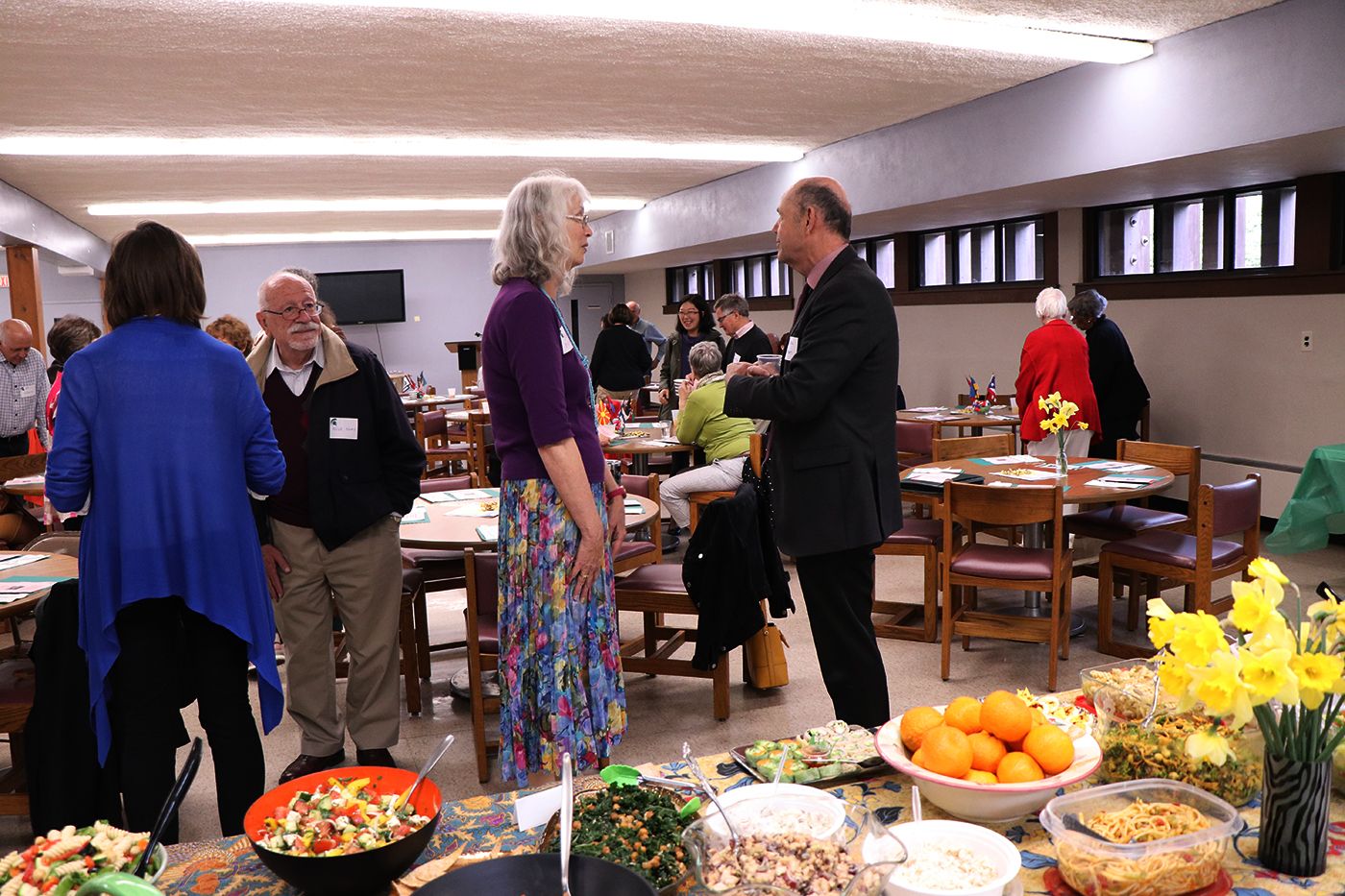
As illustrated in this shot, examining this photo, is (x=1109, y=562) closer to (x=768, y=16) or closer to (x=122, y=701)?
(x=768, y=16)

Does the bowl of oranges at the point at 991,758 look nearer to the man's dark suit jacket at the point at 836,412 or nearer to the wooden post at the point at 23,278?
Result: the man's dark suit jacket at the point at 836,412

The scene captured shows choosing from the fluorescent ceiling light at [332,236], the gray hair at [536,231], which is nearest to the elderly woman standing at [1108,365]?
the gray hair at [536,231]

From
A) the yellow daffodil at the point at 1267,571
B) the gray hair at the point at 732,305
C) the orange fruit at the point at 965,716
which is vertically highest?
the gray hair at the point at 732,305

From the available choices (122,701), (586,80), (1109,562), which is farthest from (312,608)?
(586,80)

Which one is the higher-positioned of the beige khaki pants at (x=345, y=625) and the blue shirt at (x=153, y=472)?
the blue shirt at (x=153, y=472)

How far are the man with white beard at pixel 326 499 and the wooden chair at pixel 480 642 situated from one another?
27 centimetres

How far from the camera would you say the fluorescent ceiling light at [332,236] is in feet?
52.0

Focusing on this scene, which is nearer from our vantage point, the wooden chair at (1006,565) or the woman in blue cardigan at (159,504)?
the woman in blue cardigan at (159,504)

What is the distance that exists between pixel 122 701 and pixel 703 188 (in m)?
10.0

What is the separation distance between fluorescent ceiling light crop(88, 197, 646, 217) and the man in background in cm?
472

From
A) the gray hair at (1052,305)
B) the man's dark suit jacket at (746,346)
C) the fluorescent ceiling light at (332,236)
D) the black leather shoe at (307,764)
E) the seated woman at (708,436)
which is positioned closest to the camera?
the black leather shoe at (307,764)

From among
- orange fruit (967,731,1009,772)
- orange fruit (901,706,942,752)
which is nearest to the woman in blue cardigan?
orange fruit (901,706,942,752)

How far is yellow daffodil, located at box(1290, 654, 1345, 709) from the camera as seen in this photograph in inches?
45.4

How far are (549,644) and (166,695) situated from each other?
0.92 m
